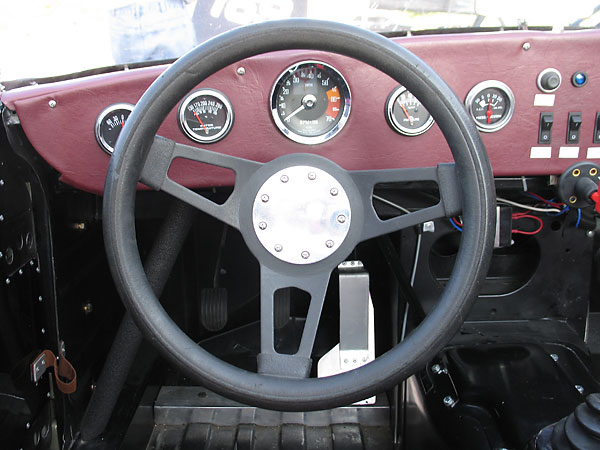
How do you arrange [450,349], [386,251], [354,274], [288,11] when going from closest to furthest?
1. [354,274]
2. [288,11]
3. [450,349]
4. [386,251]

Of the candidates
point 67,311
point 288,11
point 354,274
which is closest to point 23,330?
point 67,311

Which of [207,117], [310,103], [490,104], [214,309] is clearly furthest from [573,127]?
[214,309]

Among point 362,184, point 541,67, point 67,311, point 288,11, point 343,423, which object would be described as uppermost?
point 288,11

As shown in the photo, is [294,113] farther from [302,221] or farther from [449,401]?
[449,401]

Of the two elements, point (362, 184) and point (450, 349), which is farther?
point (450, 349)

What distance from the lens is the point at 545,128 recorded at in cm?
132

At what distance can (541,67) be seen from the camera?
1.28 metres

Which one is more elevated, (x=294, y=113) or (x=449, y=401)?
(x=294, y=113)

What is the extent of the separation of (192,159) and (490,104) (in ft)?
2.49

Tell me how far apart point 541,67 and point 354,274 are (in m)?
0.69

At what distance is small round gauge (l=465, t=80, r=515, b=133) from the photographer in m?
1.27

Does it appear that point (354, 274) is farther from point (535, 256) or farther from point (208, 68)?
point (535, 256)

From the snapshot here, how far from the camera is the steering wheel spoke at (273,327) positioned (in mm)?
970

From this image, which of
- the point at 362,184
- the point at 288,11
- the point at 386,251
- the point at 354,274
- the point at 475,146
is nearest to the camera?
the point at 475,146
